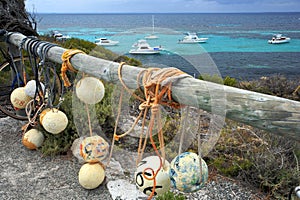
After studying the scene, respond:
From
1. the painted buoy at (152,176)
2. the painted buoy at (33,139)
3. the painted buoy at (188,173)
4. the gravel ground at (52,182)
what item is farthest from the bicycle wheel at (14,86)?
the painted buoy at (188,173)

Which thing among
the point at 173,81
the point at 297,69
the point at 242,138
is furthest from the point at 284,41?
the point at 173,81

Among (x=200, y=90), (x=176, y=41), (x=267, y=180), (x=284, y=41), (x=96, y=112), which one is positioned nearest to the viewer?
(x=200, y=90)

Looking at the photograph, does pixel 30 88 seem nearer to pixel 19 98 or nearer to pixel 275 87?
pixel 19 98

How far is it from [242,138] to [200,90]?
2790 mm

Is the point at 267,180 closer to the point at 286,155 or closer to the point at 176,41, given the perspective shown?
the point at 286,155

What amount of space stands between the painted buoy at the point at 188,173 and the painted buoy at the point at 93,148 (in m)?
1.08

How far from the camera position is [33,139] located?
3.69 meters

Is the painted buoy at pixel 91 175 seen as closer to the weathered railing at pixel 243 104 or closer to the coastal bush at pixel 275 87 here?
the weathered railing at pixel 243 104

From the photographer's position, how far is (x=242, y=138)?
403 centimetres

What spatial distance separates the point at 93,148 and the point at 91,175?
362 mm

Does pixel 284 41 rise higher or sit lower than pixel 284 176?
lower

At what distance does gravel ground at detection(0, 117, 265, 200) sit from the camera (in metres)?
2.95

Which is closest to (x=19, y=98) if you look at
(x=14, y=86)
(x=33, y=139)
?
(x=33, y=139)

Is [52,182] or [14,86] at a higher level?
[14,86]
